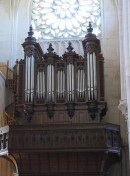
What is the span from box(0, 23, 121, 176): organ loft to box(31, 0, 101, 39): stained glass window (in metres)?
1.34

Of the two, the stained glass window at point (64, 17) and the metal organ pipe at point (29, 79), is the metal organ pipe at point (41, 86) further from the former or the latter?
the stained glass window at point (64, 17)

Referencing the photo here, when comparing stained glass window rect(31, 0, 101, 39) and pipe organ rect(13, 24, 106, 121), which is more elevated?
stained glass window rect(31, 0, 101, 39)

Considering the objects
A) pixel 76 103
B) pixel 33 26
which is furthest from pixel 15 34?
pixel 76 103

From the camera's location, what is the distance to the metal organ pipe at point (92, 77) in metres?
17.3

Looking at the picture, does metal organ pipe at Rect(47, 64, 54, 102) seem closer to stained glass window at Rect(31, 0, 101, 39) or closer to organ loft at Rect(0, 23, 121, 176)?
organ loft at Rect(0, 23, 121, 176)

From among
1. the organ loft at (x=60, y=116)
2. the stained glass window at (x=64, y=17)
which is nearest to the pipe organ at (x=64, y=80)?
the organ loft at (x=60, y=116)

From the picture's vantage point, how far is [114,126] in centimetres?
1667

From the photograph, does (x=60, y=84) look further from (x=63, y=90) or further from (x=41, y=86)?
(x=41, y=86)

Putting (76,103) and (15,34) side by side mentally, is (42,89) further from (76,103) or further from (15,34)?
(15,34)

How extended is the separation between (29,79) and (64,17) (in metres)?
4.06

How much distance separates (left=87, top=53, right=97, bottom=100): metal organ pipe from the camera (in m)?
17.3

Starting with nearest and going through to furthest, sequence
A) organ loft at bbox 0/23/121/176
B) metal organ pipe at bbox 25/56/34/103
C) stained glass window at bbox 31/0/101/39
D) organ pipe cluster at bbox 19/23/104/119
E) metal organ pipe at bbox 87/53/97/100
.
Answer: organ loft at bbox 0/23/121/176 < metal organ pipe at bbox 87/53/97/100 < organ pipe cluster at bbox 19/23/104/119 < metal organ pipe at bbox 25/56/34/103 < stained glass window at bbox 31/0/101/39

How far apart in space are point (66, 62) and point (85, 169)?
4.33 m

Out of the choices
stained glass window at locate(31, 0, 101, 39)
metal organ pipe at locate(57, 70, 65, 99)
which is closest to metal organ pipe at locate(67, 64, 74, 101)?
metal organ pipe at locate(57, 70, 65, 99)
